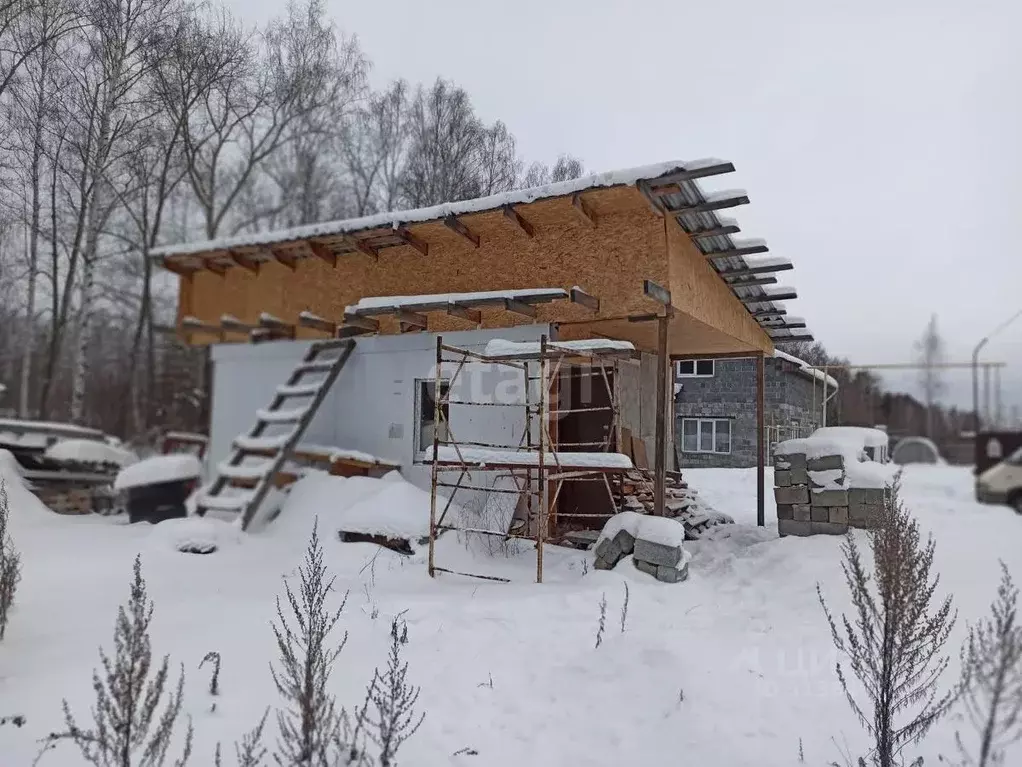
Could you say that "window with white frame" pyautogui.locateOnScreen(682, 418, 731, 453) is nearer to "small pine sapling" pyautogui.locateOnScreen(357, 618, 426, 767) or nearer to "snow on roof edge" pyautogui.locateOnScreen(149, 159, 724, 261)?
"snow on roof edge" pyautogui.locateOnScreen(149, 159, 724, 261)

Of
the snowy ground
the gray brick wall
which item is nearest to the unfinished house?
the gray brick wall

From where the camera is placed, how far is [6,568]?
2.93 meters

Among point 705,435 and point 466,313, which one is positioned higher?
point 466,313

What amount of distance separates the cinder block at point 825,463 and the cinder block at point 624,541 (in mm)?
1756

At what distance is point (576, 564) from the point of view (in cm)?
566

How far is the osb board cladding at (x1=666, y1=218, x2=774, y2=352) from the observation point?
570 centimetres

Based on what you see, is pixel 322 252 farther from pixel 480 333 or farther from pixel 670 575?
pixel 670 575

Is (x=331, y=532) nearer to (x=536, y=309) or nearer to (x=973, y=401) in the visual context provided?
(x=536, y=309)

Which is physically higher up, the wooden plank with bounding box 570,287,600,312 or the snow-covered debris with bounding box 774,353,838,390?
the wooden plank with bounding box 570,287,600,312

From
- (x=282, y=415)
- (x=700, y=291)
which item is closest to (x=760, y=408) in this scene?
(x=700, y=291)

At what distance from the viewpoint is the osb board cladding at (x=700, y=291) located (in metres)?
5.70

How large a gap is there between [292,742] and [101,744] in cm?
67

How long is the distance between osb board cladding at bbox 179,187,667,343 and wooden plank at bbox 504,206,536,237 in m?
0.05

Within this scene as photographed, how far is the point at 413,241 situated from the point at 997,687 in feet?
18.9
